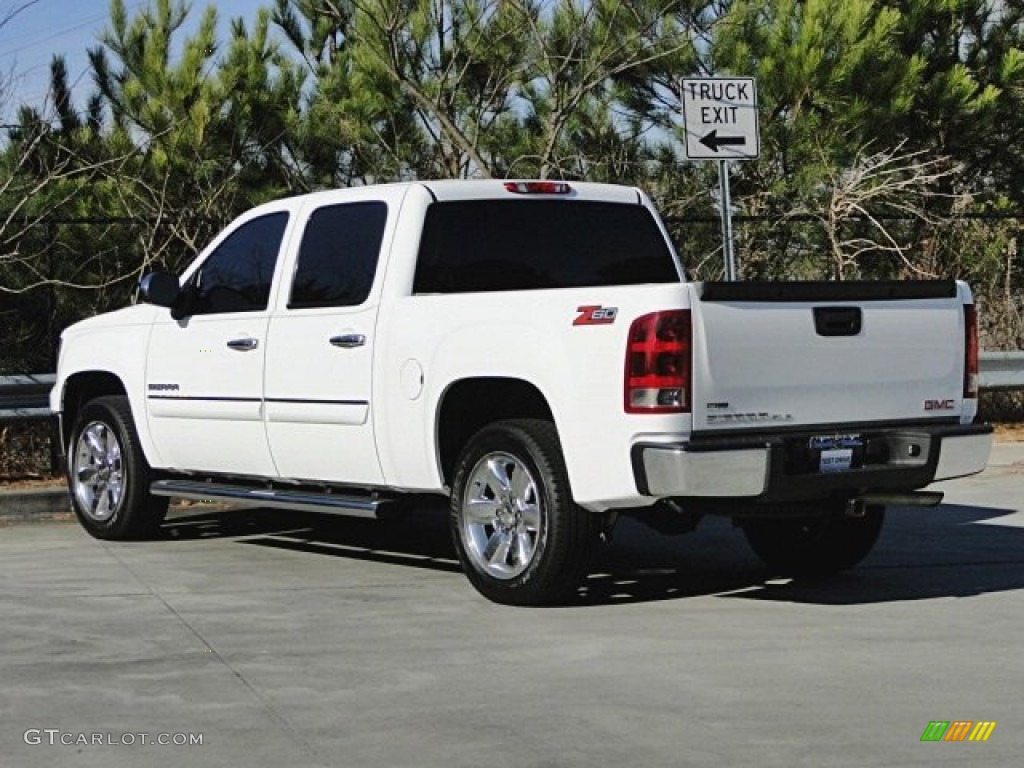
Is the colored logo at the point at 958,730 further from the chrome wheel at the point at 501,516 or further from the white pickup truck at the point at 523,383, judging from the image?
the chrome wheel at the point at 501,516

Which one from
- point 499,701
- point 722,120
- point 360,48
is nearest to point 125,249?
point 360,48

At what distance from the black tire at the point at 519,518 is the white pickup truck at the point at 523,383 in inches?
0.5

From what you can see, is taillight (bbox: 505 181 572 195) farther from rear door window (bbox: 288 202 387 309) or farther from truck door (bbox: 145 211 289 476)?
truck door (bbox: 145 211 289 476)

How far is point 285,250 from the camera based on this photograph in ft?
33.9

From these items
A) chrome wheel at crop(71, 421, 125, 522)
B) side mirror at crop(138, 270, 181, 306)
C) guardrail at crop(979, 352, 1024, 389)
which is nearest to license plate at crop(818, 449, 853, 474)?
side mirror at crop(138, 270, 181, 306)

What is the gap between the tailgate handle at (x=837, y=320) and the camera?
8.43 meters

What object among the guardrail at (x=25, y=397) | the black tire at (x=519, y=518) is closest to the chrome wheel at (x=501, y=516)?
the black tire at (x=519, y=518)

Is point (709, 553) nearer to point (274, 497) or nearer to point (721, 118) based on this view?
point (274, 497)

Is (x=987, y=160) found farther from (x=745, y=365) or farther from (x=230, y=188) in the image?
(x=745, y=365)

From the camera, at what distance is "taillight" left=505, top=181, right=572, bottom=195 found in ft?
33.0

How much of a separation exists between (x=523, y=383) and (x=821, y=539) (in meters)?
1.95

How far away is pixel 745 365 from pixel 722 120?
17.7 feet

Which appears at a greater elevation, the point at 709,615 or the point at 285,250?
the point at 285,250

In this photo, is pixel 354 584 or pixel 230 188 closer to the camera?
pixel 354 584
